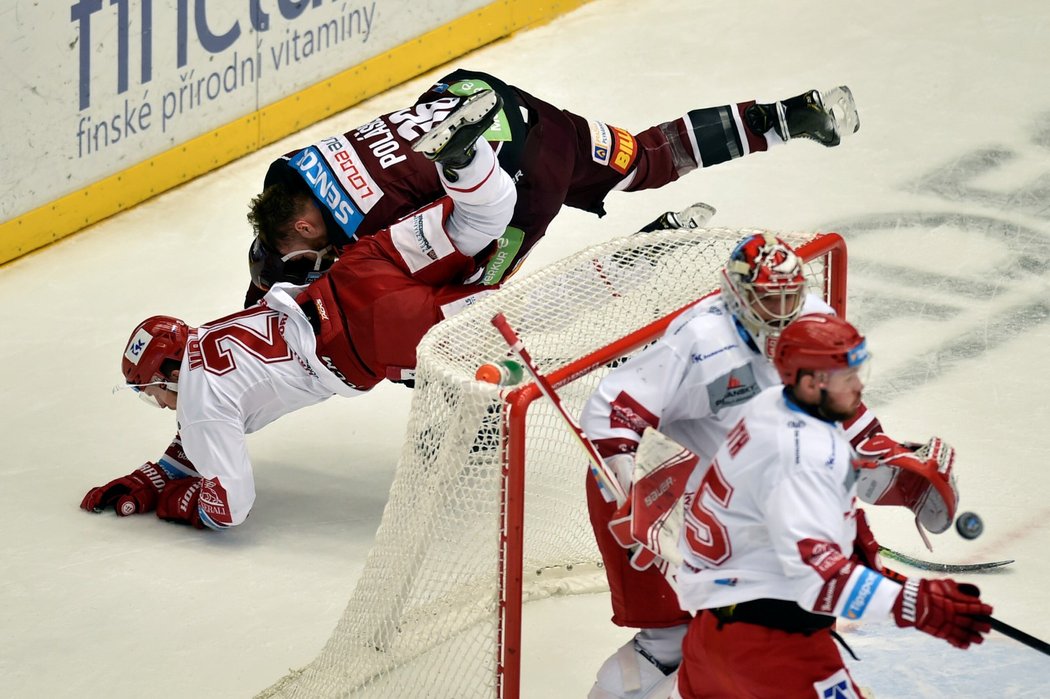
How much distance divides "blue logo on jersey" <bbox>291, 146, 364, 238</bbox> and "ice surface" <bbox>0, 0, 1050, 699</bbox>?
739 millimetres

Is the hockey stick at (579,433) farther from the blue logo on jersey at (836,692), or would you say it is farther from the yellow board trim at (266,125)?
the yellow board trim at (266,125)

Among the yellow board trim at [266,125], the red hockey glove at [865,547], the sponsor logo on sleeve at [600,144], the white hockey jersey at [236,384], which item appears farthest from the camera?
the yellow board trim at [266,125]

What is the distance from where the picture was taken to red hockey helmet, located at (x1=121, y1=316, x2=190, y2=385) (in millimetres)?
4391

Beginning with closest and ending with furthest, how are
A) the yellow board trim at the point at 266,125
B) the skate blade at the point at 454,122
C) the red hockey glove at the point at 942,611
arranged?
1. the red hockey glove at the point at 942,611
2. the skate blade at the point at 454,122
3. the yellow board trim at the point at 266,125

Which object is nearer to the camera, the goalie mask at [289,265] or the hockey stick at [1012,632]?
the hockey stick at [1012,632]

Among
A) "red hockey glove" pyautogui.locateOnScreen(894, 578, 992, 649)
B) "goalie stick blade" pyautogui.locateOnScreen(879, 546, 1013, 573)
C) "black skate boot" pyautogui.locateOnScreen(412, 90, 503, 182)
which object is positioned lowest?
"goalie stick blade" pyautogui.locateOnScreen(879, 546, 1013, 573)

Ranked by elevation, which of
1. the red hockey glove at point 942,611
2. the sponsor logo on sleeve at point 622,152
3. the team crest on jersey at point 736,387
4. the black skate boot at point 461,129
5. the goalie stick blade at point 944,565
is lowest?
the goalie stick blade at point 944,565

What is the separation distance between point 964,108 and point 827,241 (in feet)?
10.3

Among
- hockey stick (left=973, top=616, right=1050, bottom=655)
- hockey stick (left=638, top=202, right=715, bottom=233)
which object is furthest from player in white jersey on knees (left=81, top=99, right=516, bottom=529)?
hockey stick (left=973, top=616, right=1050, bottom=655)

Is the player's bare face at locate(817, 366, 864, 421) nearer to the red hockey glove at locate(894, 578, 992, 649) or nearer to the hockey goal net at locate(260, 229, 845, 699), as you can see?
the red hockey glove at locate(894, 578, 992, 649)

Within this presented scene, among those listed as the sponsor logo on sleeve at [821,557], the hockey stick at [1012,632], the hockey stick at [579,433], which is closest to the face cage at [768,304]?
the hockey stick at [579,433]

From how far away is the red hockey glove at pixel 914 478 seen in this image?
9.85 feet

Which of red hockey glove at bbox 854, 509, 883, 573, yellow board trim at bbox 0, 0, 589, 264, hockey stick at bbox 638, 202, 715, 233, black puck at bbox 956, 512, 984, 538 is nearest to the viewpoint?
black puck at bbox 956, 512, 984, 538

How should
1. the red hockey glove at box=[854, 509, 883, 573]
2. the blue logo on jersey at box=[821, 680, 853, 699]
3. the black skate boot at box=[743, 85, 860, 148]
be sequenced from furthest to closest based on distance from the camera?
1. the black skate boot at box=[743, 85, 860, 148]
2. the red hockey glove at box=[854, 509, 883, 573]
3. the blue logo on jersey at box=[821, 680, 853, 699]
